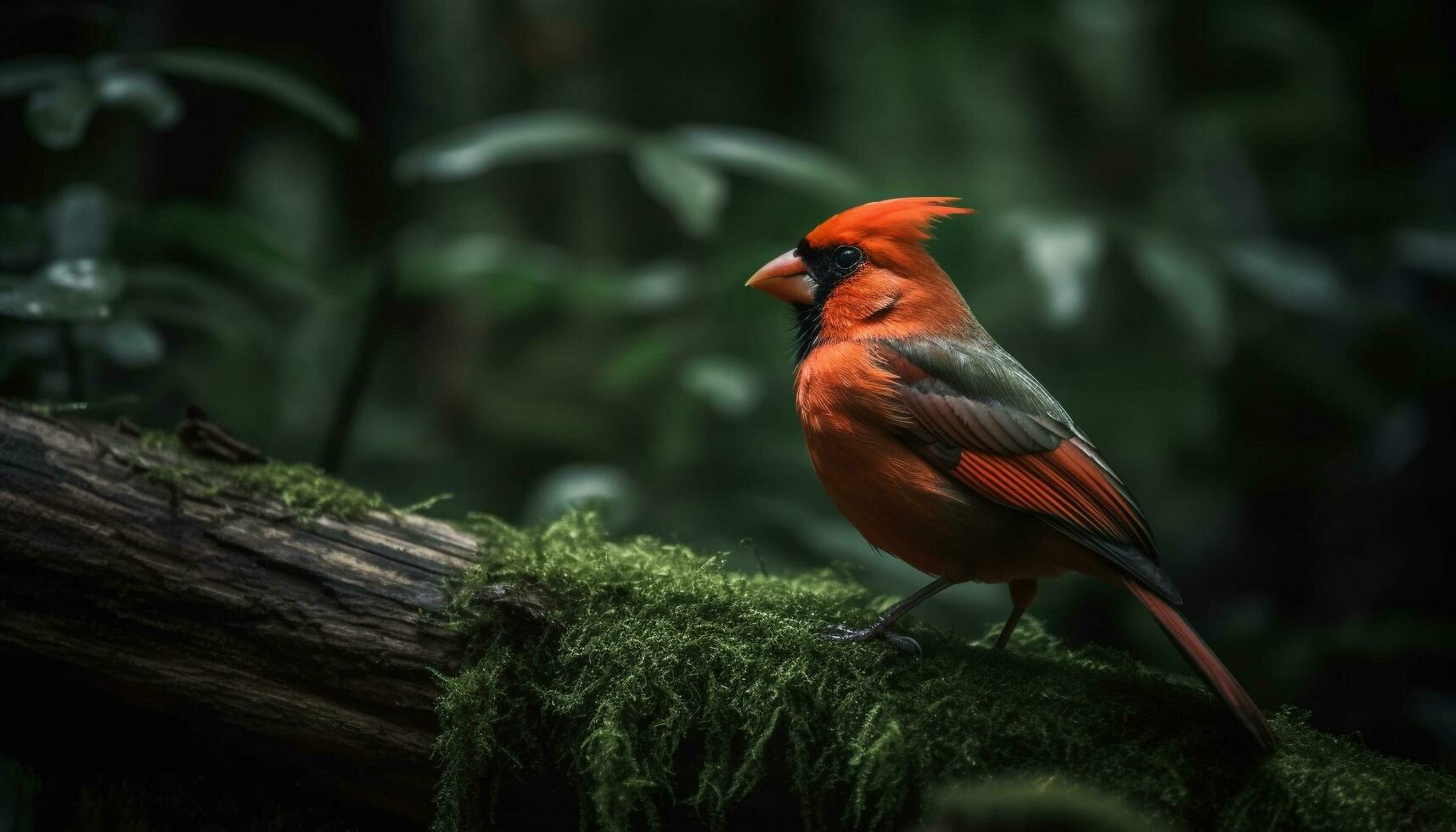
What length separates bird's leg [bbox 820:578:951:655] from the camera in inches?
94.7

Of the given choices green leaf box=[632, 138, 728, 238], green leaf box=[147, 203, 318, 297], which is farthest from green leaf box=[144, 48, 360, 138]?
green leaf box=[632, 138, 728, 238]

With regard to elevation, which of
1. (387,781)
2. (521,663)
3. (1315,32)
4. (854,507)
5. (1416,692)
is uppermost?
(1315,32)

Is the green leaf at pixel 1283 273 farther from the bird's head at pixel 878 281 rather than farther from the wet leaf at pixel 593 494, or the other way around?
the wet leaf at pixel 593 494

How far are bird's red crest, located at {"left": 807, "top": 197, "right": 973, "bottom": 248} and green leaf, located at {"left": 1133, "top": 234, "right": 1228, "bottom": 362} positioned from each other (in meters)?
1.44

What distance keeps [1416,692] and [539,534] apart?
3902 millimetres

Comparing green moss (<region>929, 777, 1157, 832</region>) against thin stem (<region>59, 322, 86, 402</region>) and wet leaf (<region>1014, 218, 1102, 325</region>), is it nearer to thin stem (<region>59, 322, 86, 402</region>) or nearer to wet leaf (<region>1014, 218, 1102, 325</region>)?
wet leaf (<region>1014, 218, 1102, 325</region>)

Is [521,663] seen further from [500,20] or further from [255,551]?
[500,20]

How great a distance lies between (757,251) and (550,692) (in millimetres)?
2307

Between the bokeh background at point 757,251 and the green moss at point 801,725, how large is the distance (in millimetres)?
841

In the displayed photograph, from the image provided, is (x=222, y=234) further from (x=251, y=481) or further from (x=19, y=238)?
(x=251, y=481)

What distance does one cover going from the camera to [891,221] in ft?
9.87

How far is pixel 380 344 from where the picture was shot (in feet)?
12.5

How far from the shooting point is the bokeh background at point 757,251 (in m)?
3.77

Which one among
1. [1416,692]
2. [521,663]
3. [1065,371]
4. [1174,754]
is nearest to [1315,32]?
[1065,371]
